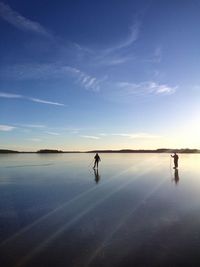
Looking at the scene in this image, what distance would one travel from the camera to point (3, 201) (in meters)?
14.2

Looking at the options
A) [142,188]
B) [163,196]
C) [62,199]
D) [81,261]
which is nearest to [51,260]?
[81,261]

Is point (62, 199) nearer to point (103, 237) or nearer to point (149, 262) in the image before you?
point (103, 237)

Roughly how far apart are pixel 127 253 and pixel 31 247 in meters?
2.41

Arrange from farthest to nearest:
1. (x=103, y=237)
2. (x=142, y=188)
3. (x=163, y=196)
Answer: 1. (x=142, y=188)
2. (x=163, y=196)
3. (x=103, y=237)

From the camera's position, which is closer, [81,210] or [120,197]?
[81,210]

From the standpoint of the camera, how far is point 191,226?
31.2 ft

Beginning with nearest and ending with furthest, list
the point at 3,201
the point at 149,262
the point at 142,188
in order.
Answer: the point at 149,262 < the point at 3,201 < the point at 142,188

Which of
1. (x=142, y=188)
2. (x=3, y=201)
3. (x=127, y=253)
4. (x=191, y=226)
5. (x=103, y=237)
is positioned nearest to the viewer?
(x=127, y=253)

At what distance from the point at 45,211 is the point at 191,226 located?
18.1 feet

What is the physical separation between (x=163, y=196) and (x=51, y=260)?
9375 millimetres

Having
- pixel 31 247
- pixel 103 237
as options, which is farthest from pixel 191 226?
pixel 31 247

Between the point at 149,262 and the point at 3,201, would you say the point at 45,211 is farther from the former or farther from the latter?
the point at 149,262

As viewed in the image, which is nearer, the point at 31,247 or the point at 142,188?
the point at 31,247

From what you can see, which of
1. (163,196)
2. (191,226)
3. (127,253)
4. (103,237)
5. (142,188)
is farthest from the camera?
(142,188)
